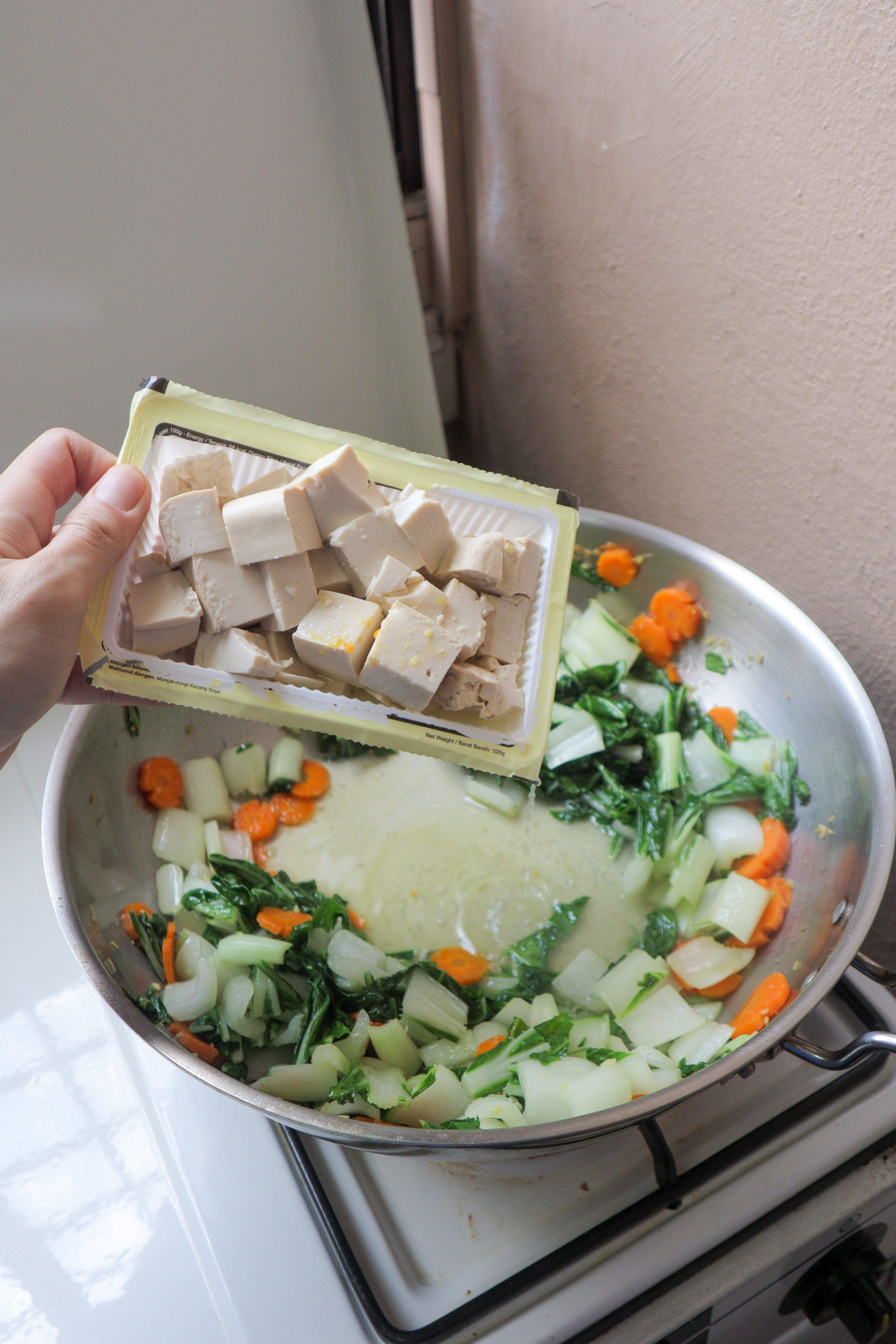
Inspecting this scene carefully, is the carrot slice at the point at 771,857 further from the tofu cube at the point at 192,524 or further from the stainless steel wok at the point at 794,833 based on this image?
the tofu cube at the point at 192,524

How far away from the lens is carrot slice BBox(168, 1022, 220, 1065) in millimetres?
896

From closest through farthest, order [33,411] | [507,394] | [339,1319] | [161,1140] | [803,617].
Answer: [339,1319] < [161,1140] < [803,617] < [33,411] < [507,394]

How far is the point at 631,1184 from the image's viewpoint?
2.67 ft

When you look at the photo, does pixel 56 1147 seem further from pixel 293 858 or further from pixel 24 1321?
pixel 293 858

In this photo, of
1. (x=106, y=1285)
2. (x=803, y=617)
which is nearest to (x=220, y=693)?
(x=106, y=1285)

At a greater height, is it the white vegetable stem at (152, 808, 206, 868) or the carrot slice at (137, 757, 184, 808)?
the carrot slice at (137, 757, 184, 808)

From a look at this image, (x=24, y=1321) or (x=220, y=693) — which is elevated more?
(x=220, y=693)

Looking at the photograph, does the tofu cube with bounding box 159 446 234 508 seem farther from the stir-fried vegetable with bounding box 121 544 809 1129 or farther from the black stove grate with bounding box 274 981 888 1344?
the black stove grate with bounding box 274 981 888 1344

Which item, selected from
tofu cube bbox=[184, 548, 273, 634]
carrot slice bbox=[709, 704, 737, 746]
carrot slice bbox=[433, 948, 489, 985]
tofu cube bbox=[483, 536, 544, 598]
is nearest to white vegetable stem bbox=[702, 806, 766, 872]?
carrot slice bbox=[709, 704, 737, 746]

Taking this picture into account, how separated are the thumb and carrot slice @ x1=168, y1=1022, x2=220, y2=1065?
445 millimetres

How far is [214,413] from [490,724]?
1.32ft

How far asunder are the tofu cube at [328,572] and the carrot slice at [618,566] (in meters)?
0.50

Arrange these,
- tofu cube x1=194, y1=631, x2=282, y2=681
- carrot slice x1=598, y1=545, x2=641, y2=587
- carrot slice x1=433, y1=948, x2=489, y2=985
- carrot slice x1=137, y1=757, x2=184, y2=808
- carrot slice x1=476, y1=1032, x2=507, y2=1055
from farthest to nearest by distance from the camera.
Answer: carrot slice x1=598, y1=545, x2=641, y2=587, carrot slice x1=137, y1=757, x2=184, y2=808, carrot slice x1=433, y1=948, x2=489, y2=985, carrot slice x1=476, y1=1032, x2=507, y2=1055, tofu cube x1=194, y1=631, x2=282, y2=681

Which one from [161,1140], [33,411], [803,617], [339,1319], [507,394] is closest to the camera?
[339,1319]
